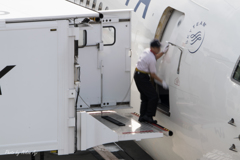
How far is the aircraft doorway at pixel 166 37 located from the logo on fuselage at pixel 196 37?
478 mm

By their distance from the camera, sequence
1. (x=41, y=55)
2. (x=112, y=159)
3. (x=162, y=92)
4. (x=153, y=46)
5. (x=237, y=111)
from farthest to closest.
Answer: (x=112, y=159), (x=162, y=92), (x=153, y=46), (x=41, y=55), (x=237, y=111)

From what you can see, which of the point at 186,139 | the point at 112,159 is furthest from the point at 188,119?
the point at 112,159

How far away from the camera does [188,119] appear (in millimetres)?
6609

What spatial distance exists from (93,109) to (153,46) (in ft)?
6.02

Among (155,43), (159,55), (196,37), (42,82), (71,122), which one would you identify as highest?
(196,37)

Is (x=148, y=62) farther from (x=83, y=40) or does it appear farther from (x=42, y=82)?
(x=42, y=82)

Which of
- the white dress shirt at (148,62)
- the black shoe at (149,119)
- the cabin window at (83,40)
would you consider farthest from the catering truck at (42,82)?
the white dress shirt at (148,62)

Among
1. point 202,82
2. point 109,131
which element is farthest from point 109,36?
point 202,82

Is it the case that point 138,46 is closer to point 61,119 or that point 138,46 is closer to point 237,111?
point 61,119

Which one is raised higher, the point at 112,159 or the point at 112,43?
the point at 112,43

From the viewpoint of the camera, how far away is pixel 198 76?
6.27 m

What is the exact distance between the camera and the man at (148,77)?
7.40 metres

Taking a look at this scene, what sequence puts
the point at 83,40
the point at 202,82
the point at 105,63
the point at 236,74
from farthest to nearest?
the point at 105,63 → the point at 83,40 → the point at 202,82 → the point at 236,74

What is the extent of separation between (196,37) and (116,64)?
2.34m
